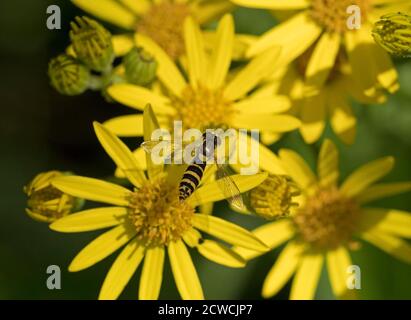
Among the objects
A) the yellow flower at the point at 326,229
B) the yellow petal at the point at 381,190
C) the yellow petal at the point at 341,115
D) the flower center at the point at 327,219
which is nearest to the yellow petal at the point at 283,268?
the yellow flower at the point at 326,229

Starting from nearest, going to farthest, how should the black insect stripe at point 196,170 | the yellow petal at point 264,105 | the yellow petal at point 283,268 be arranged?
the black insect stripe at point 196,170, the yellow petal at point 264,105, the yellow petal at point 283,268

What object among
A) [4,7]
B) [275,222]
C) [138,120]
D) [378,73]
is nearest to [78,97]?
[4,7]

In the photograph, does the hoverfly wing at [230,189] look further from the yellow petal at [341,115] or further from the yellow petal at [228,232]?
the yellow petal at [341,115]

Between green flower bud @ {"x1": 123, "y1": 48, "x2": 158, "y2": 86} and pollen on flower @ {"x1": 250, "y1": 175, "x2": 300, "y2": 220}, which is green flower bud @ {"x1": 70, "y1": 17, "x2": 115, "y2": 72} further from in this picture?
pollen on flower @ {"x1": 250, "y1": 175, "x2": 300, "y2": 220}

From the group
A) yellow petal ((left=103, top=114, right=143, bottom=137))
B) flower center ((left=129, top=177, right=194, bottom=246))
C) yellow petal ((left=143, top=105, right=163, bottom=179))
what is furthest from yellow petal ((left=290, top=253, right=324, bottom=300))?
yellow petal ((left=103, top=114, right=143, bottom=137))

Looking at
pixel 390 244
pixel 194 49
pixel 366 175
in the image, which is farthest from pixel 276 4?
pixel 390 244

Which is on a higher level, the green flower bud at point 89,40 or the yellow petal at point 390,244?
the green flower bud at point 89,40
